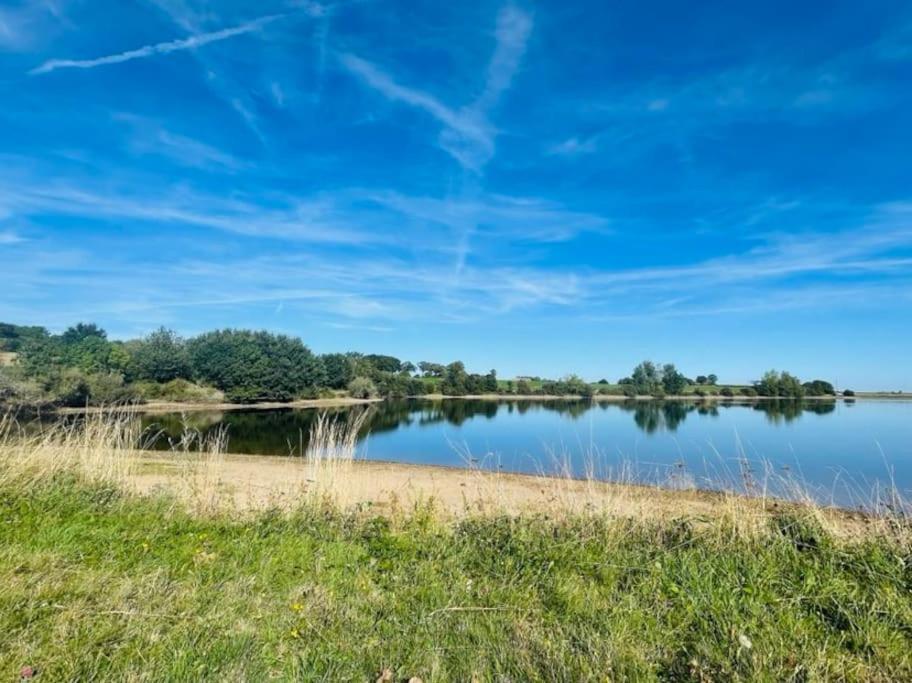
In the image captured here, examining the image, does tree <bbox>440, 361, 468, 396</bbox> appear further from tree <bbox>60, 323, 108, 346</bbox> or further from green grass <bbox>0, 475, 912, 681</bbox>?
green grass <bbox>0, 475, 912, 681</bbox>

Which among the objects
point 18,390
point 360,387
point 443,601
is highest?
point 360,387

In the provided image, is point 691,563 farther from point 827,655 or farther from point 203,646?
point 203,646

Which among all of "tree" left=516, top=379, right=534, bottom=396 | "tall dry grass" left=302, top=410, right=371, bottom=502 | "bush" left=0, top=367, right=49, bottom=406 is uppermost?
"tree" left=516, top=379, right=534, bottom=396

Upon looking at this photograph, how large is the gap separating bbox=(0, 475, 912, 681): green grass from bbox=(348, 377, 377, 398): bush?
86.7 m

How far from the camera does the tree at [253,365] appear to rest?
2783 inches

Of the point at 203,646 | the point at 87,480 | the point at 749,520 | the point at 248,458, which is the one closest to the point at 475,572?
the point at 203,646

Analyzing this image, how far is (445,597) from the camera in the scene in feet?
12.2

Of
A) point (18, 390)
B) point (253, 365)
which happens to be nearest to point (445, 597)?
point (18, 390)

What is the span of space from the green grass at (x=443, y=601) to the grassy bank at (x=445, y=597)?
17 mm

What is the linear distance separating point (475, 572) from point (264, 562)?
184 cm

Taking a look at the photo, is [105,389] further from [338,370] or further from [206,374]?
[338,370]

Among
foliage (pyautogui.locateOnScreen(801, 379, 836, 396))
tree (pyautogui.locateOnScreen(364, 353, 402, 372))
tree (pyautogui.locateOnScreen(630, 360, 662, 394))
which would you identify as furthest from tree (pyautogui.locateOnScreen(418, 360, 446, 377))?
foliage (pyautogui.locateOnScreen(801, 379, 836, 396))

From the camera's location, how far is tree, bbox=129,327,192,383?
66812mm

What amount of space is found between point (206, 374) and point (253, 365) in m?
6.48
